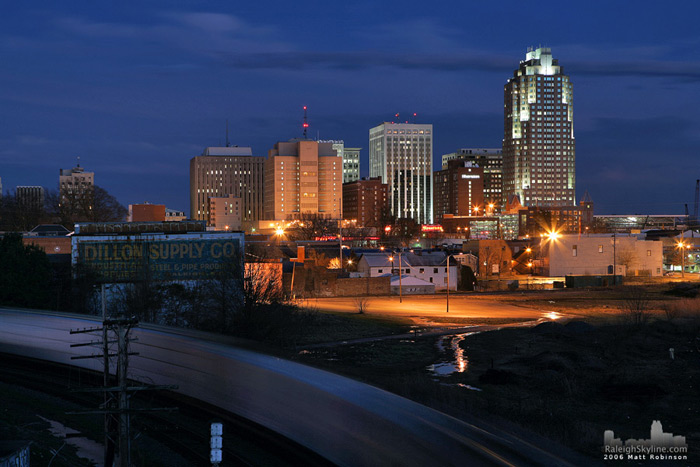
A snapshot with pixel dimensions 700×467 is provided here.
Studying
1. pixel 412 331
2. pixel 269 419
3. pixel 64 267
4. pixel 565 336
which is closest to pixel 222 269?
pixel 64 267

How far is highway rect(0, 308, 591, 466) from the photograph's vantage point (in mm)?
10367

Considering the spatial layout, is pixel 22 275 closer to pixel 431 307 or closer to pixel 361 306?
pixel 361 306

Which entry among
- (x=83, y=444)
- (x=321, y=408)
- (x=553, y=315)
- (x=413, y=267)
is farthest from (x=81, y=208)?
(x=321, y=408)

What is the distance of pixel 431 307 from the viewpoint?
2253 inches

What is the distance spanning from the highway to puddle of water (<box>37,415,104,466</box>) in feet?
5.66

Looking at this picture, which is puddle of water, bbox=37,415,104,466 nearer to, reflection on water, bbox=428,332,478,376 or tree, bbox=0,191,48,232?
reflection on water, bbox=428,332,478,376

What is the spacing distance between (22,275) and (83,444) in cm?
2129

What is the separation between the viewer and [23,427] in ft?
49.3

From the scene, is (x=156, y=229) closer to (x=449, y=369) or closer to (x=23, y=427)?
(x=449, y=369)

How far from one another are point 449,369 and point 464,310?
2534cm

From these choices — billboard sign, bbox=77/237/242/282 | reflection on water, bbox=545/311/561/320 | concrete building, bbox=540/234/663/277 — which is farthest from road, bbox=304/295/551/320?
concrete building, bbox=540/234/663/277

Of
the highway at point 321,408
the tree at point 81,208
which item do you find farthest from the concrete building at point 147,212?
the highway at point 321,408

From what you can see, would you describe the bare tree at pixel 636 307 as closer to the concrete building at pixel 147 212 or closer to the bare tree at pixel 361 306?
the bare tree at pixel 361 306

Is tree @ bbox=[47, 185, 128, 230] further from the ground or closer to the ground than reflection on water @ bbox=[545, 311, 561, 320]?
further from the ground
